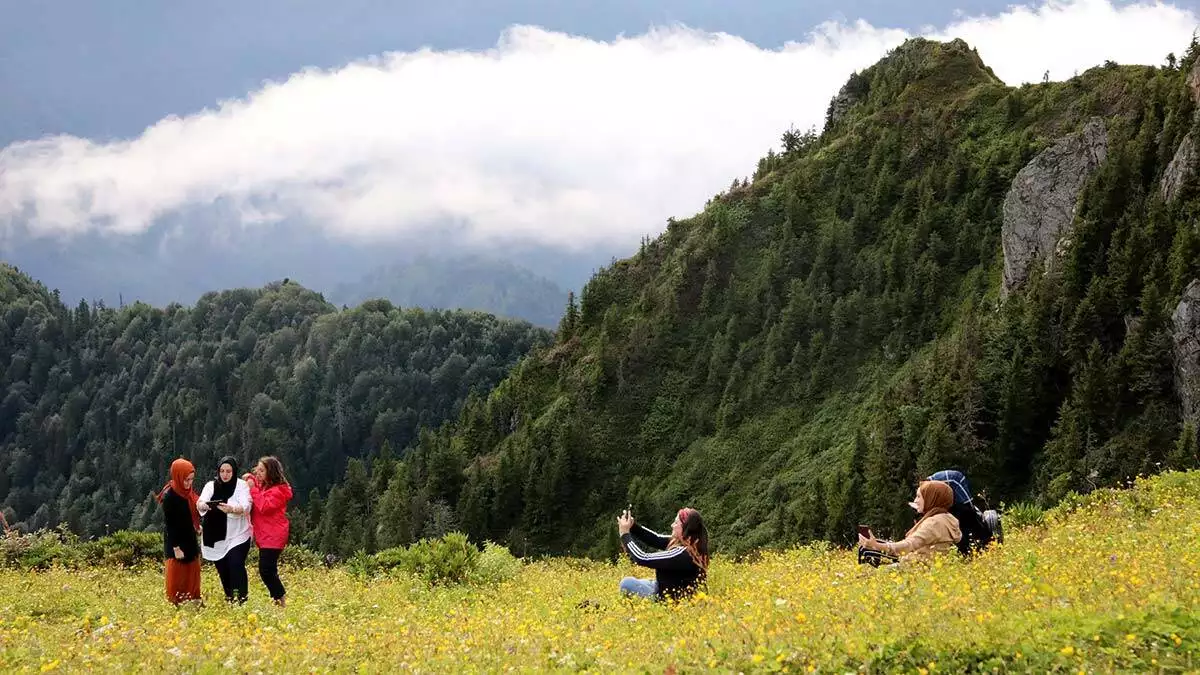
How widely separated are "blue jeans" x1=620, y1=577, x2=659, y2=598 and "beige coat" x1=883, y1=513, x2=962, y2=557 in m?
3.17

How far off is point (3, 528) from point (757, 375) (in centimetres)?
6141

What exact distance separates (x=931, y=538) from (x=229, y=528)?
10.2 metres

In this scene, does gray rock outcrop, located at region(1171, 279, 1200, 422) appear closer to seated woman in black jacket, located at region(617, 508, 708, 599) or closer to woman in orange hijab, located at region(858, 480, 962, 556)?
woman in orange hijab, located at region(858, 480, 962, 556)

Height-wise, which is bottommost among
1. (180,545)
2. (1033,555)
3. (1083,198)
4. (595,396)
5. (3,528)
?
(595,396)

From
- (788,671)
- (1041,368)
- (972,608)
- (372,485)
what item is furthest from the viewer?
(372,485)

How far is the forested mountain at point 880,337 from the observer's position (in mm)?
42656

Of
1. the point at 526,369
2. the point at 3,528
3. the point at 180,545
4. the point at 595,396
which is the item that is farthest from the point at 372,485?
the point at 180,545

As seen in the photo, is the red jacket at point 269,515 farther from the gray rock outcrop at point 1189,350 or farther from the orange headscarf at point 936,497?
the gray rock outcrop at point 1189,350

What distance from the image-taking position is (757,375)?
7588 cm

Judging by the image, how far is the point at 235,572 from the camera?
13758mm

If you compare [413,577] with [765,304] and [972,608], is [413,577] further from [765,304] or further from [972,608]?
[765,304]

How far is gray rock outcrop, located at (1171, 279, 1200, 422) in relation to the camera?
121 feet

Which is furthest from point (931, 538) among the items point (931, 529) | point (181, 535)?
point (181, 535)

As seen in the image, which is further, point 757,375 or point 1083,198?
point 757,375
